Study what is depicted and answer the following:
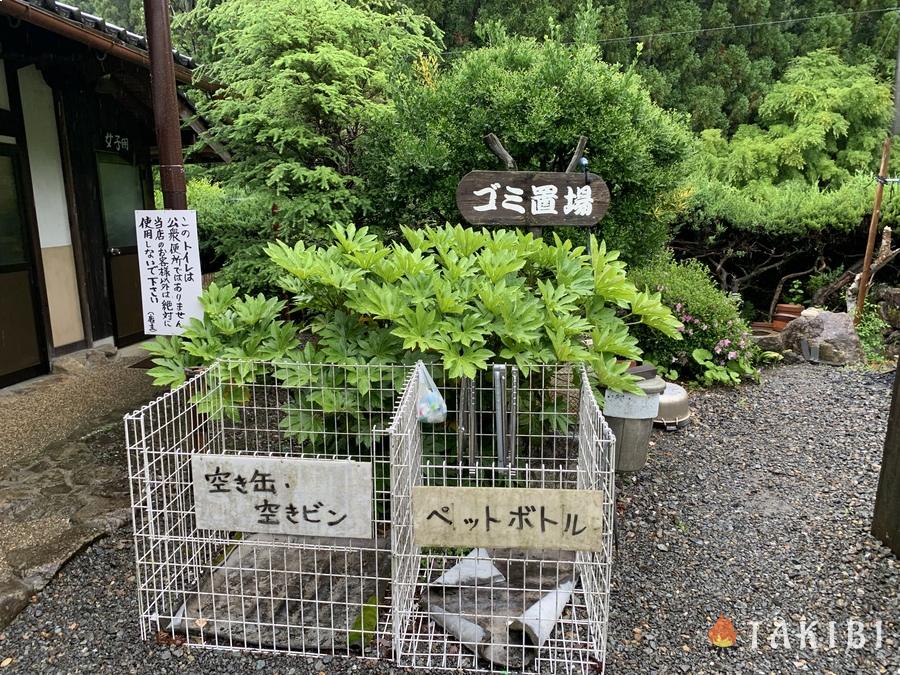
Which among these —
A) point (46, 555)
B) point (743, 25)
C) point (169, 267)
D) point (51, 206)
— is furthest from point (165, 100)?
point (743, 25)

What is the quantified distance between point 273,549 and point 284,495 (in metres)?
0.79

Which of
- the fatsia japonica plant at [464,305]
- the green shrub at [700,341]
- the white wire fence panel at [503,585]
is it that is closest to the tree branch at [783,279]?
the green shrub at [700,341]

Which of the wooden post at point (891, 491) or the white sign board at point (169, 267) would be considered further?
the white sign board at point (169, 267)

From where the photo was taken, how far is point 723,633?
257 centimetres

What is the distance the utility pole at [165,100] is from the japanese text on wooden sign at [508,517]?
98.6 inches

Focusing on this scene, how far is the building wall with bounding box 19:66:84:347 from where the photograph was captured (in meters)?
5.77

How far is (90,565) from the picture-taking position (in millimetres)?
2973

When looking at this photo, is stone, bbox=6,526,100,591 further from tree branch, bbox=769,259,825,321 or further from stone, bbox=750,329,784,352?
tree branch, bbox=769,259,825,321

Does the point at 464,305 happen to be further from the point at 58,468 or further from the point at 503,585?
the point at 58,468

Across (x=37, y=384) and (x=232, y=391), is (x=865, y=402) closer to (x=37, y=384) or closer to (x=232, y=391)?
(x=232, y=391)

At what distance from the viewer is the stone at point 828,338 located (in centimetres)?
680

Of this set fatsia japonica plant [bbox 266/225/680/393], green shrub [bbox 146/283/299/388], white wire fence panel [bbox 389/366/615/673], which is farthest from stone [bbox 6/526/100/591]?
white wire fence panel [bbox 389/366/615/673]

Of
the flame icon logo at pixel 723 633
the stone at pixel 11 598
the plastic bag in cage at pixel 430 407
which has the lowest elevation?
the flame icon logo at pixel 723 633

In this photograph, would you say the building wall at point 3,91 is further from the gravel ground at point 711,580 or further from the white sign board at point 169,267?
the gravel ground at point 711,580
